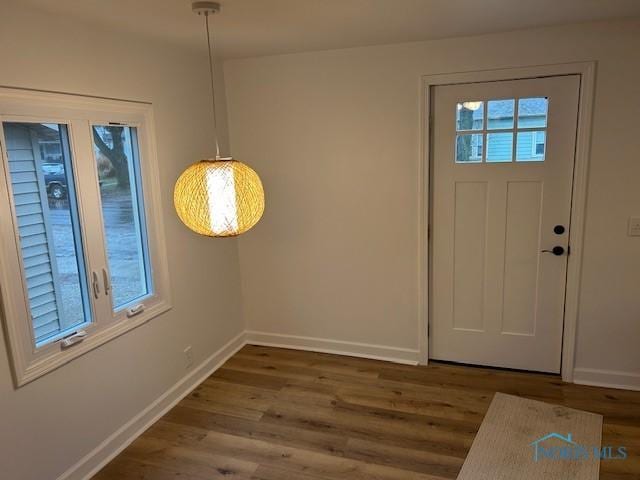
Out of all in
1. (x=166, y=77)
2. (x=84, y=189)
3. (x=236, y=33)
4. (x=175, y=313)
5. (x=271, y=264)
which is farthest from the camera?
(x=271, y=264)

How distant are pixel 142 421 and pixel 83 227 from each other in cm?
130

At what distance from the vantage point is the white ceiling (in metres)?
2.23

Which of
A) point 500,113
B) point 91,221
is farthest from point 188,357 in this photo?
point 500,113

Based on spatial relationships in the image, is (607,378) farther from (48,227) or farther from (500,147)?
(48,227)

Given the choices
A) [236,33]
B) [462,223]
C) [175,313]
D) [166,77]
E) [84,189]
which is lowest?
[175,313]

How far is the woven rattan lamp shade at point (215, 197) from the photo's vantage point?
240 cm

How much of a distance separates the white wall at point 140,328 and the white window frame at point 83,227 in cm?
6

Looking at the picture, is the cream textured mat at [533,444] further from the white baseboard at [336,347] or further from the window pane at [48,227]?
the window pane at [48,227]

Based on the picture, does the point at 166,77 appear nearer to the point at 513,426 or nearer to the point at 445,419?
the point at 445,419

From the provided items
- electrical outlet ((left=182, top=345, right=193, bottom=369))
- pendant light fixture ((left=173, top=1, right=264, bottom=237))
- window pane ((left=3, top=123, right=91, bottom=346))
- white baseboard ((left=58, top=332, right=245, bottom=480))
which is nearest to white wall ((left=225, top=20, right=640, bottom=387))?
white baseboard ((left=58, top=332, right=245, bottom=480))

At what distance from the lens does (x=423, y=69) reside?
10.6ft

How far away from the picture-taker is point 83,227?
2.51m

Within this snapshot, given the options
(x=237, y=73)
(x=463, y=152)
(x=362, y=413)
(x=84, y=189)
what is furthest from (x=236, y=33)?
(x=362, y=413)

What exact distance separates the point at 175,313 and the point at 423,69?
237 cm
